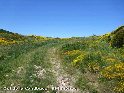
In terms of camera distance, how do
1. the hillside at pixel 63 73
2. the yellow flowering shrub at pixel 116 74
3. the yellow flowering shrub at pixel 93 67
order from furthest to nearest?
the yellow flowering shrub at pixel 93 67
the hillside at pixel 63 73
the yellow flowering shrub at pixel 116 74

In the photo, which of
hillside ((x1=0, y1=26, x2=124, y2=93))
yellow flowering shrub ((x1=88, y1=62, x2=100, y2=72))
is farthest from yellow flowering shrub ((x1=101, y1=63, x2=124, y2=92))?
yellow flowering shrub ((x1=88, y1=62, x2=100, y2=72))

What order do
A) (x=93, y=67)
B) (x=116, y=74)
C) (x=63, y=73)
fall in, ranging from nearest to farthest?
1. (x=116, y=74)
2. (x=63, y=73)
3. (x=93, y=67)

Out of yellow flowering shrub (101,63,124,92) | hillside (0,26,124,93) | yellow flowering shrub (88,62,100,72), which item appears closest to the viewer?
yellow flowering shrub (101,63,124,92)

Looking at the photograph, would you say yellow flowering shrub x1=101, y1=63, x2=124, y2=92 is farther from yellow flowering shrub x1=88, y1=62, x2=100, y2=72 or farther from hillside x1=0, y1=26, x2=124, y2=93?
yellow flowering shrub x1=88, y1=62, x2=100, y2=72

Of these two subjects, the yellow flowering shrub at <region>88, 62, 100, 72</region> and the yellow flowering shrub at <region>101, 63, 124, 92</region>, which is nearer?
the yellow flowering shrub at <region>101, 63, 124, 92</region>

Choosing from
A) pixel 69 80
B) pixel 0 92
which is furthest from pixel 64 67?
pixel 0 92

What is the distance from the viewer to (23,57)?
120ft

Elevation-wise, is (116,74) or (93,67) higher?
(93,67)

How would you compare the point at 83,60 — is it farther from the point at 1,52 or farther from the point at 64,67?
the point at 1,52

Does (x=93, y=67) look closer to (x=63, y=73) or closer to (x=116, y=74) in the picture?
(x=63, y=73)

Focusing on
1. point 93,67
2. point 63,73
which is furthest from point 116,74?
point 63,73

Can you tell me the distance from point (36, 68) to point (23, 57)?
6148 mm

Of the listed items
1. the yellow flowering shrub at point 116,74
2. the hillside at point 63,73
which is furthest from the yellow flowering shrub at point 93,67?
the yellow flowering shrub at point 116,74

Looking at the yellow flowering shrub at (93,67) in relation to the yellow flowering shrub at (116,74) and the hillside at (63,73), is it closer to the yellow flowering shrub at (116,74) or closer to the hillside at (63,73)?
the hillside at (63,73)
